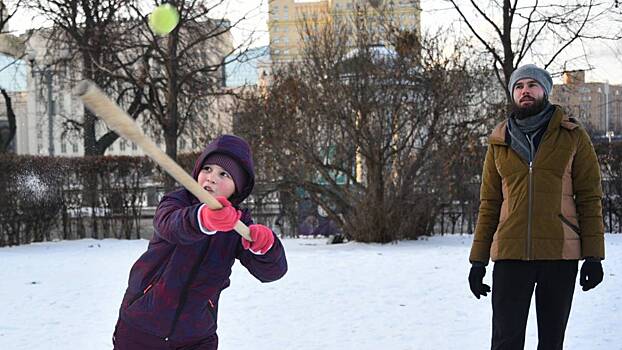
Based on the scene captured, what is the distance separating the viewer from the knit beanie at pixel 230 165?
2514 millimetres

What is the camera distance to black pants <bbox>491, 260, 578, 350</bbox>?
3.19 metres

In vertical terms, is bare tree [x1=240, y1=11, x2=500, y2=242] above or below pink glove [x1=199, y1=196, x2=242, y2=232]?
above

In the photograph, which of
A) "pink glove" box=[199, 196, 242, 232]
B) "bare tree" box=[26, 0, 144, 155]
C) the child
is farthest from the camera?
"bare tree" box=[26, 0, 144, 155]

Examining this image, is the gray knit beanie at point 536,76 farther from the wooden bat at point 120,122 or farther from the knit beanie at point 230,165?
the wooden bat at point 120,122

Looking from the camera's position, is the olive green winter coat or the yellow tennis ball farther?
the yellow tennis ball

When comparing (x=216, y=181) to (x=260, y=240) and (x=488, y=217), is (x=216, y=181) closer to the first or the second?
(x=260, y=240)

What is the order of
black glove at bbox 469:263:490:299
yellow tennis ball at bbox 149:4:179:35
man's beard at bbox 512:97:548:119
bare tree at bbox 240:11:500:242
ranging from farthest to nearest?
yellow tennis ball at bbox 149:4:179:35 → bare tree at bbox 240:11:500:242 → black glove at bbox 469:263:490:299 → man's beard at bbox 512:97:548:119

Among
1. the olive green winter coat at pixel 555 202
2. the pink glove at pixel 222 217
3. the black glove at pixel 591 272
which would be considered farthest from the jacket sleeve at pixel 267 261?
the black glove at pixel 591 272

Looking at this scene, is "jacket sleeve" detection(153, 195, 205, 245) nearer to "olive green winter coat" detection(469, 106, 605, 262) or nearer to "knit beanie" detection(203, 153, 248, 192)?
"knit beanie" detection(203, 153, 248, 192)

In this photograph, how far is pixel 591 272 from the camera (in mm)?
3188

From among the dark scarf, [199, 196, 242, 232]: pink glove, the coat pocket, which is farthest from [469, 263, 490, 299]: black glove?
[199, 196, 242, 232]: pink glove

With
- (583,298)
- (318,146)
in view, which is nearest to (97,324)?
(583,298)

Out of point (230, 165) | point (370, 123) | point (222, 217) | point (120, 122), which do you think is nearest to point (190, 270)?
point (230, 165)

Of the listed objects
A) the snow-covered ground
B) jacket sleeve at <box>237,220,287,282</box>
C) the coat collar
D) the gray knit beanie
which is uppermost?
the gray knit beanie
